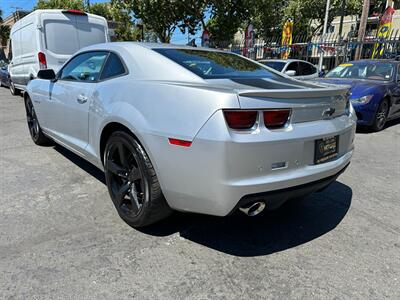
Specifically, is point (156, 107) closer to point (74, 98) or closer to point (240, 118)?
point (240, 118)

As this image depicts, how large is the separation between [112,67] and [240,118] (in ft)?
5.20

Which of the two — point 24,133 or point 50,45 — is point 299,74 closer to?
point 50,45

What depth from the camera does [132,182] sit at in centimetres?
278

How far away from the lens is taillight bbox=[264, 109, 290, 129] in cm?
220

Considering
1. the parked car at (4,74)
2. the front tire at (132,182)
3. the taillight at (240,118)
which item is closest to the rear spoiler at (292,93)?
the taillight at (240,118)

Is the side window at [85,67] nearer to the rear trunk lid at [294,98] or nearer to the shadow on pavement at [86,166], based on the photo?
the shadow on pavement at [86,166]

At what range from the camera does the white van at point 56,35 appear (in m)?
8.50

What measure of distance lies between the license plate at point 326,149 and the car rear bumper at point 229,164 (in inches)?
1.8

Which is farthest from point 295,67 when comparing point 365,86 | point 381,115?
point 381,115

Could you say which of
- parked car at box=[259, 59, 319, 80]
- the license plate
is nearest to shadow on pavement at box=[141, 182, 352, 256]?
the license plate

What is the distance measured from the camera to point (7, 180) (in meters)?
3.87

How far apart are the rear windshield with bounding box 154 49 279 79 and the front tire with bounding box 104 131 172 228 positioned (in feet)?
2.54

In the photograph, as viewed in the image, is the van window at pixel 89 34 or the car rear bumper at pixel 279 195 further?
the van window at pixel 89 34

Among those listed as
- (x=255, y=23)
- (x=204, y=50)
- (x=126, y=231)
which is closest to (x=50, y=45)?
(x=204, y=50)
